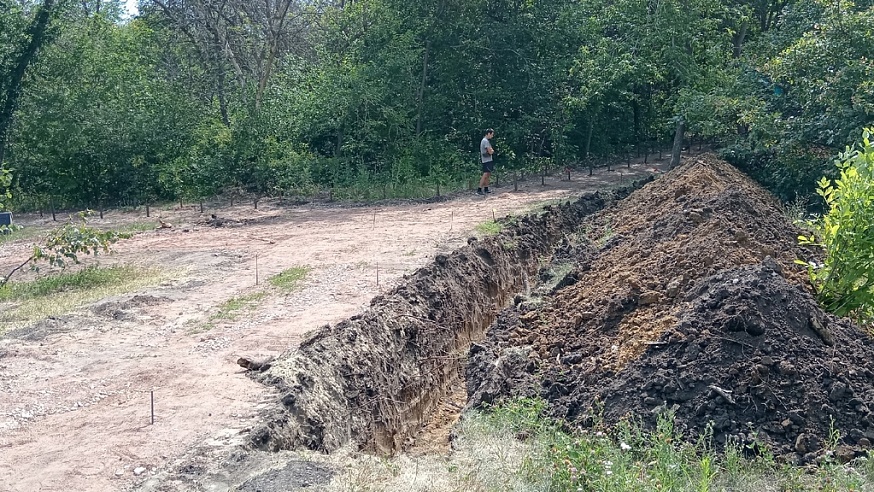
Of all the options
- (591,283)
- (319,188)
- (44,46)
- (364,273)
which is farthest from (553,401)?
(44,46)

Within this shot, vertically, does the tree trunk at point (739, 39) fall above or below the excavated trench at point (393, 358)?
above

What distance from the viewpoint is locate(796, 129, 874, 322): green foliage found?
716 cm

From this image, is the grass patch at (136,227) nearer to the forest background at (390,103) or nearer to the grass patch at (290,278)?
the forest background at (390,103)

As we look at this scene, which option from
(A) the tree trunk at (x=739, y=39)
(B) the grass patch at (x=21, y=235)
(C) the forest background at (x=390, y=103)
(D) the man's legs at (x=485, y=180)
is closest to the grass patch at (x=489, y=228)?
(D) the man's legs at (x=485, y=180)

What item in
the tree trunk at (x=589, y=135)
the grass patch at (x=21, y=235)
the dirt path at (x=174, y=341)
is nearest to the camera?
the dirt path at (x=174, y=341)

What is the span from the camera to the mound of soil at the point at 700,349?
18.5 ft

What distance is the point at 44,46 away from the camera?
20.7 metres

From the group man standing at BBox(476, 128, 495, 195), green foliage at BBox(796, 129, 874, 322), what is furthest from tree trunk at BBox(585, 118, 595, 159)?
green foliage at BBox(796, 129, 874, 322)

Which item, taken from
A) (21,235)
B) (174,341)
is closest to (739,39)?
(21,235)

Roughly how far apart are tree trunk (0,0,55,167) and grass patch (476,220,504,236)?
1304cm

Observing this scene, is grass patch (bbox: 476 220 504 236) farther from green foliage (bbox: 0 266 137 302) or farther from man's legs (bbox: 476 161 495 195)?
green foliage (bbox: 0 266 137 302)

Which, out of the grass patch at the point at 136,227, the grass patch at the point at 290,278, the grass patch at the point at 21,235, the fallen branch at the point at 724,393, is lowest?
the fallen branch at the point at 724,393

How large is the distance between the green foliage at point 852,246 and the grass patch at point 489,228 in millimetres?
6072

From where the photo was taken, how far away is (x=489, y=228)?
13.4 meters
